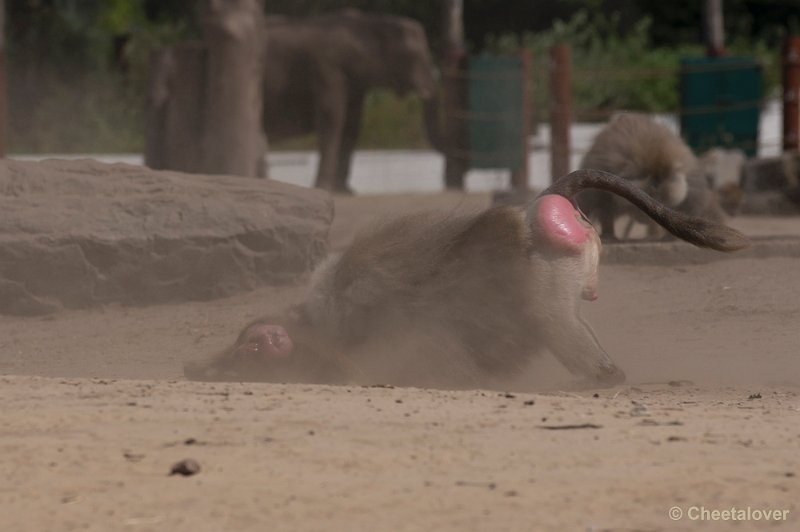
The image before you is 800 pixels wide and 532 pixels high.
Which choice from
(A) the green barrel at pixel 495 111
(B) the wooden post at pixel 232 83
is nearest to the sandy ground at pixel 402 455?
(B) the wooden post at pixel 232 83

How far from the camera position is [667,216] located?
5.67m

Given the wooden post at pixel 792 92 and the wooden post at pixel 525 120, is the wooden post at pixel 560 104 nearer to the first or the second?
the wooden post at pixel 525 120

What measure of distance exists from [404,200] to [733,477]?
11.8 meters

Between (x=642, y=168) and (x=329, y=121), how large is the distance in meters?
7.68

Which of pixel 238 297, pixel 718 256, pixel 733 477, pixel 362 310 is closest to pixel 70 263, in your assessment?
pixel 238 297

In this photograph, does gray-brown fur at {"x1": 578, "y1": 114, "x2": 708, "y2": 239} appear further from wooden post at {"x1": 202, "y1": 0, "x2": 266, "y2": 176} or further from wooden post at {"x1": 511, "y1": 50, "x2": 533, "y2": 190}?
wooden post at {"x1": 511, "y1": 50, "x2": 533, "y2": 190}

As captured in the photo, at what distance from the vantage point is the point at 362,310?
536cm

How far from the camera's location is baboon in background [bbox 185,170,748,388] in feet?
17.5

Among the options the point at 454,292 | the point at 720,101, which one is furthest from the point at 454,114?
the point at 454,292

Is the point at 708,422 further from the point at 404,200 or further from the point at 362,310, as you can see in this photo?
the point at 404,200

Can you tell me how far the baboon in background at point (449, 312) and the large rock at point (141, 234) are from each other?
2.05m

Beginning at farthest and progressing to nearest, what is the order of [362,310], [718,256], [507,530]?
[718,256] → [362,310] → [507,530]

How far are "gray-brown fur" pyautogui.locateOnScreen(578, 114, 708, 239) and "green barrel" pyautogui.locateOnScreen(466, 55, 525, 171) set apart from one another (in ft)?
19.1

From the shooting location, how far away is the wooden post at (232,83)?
34.0 ft
